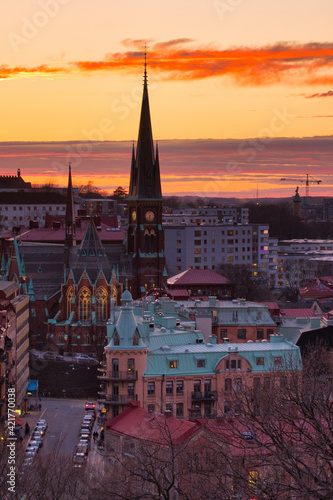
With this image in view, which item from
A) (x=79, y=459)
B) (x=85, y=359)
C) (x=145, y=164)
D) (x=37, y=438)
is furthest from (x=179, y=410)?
(x=145, y=164)

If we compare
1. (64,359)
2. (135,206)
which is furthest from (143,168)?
(64,359)

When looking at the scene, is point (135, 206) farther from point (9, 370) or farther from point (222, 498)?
point (222, 498)

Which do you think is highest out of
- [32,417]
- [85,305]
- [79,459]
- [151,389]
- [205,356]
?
[205,356]

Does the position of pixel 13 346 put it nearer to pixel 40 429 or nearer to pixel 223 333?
pixel 40 429

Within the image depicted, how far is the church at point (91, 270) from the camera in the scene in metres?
143

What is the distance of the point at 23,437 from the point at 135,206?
7285 centimetres

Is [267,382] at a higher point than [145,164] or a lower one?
lower

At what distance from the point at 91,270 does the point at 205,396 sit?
61.5m

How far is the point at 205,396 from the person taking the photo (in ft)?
281

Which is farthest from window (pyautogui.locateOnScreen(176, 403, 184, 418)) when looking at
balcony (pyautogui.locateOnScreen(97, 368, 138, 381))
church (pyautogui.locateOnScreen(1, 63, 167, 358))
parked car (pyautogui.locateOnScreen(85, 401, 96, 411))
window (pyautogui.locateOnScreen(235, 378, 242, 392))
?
church (pyautogui.locateOnScreen(1, 63, 167, 358))

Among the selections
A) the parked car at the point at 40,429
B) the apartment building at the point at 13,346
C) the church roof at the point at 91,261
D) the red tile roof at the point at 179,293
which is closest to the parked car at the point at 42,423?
the parked car at the point at 40,429

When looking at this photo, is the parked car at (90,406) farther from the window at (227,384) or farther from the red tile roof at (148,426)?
the red tile roof at (148,426)

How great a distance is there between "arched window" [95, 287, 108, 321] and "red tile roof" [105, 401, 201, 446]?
6215cm

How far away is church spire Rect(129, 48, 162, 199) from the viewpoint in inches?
6348
